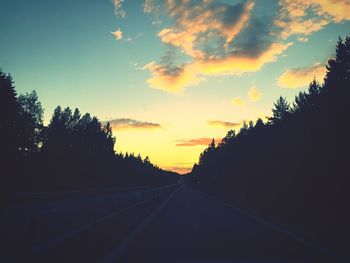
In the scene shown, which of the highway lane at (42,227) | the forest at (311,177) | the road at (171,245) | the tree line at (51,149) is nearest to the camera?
the highway lane at (42,227)

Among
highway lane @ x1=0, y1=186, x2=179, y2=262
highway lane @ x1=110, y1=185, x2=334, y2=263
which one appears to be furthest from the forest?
highway lane @ x1=0, y1=186, x2=179, y2=262

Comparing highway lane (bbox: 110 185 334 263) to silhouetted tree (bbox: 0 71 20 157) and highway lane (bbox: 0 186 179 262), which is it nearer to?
highway lane (bbox: 0 186 179 262)

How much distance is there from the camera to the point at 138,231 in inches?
515

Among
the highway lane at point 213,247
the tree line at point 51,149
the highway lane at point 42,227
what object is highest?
the tree line at point 51,149

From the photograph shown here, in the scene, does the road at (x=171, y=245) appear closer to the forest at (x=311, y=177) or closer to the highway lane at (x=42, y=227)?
the highway lane at (x=42, y=227)

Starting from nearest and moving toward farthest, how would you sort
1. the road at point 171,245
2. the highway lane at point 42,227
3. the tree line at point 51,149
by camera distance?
1. the highway lane at point 42,227
2. the road at point 171,245
3. the tree line at point 51,149

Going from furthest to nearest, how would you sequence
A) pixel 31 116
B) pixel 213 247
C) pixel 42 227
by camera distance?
pixel 31 116
pixel 42 227
pixel 213 247

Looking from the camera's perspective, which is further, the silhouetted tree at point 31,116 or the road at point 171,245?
the silhouetted tree at point 31,116

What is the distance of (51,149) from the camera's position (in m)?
75.2

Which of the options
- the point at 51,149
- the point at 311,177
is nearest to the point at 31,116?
the point at 51,149

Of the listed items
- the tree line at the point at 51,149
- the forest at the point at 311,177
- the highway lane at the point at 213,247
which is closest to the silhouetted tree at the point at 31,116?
the tree line at the point at 51,149

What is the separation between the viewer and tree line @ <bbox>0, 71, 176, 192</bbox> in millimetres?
50188

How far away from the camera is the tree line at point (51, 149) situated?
50.2 m

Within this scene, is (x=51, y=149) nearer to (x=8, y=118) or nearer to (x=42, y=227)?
(x=8, y=118)
